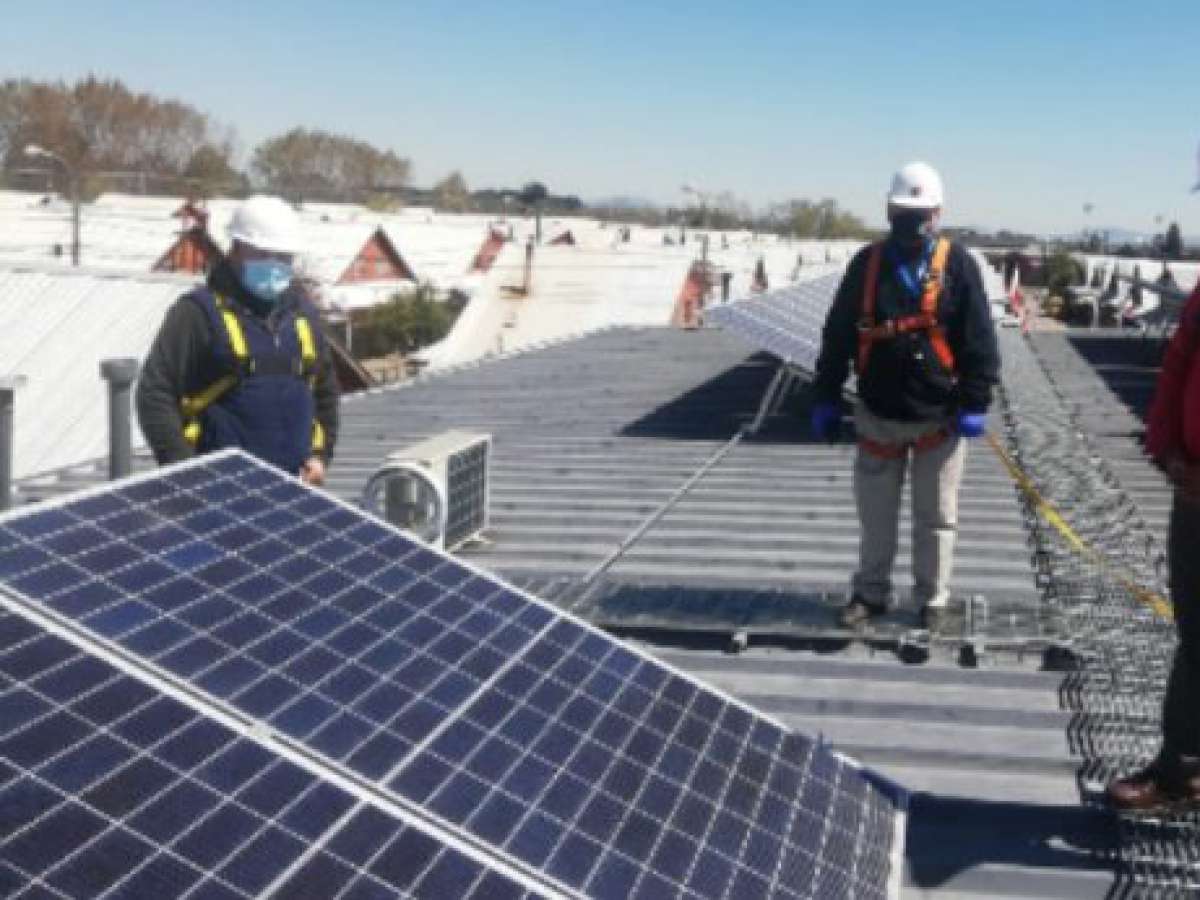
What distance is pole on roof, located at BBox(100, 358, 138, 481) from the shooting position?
7.76m

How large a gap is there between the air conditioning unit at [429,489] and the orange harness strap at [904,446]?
Result: 2.41 m

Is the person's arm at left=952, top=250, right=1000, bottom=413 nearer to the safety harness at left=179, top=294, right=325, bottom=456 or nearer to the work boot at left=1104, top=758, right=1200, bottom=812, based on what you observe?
the work boot at left=1104, top=758, right=1200, bottom=812

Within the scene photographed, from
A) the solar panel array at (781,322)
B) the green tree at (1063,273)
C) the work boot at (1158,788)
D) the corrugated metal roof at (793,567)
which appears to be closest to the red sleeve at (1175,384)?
the work boot at (1158,788)

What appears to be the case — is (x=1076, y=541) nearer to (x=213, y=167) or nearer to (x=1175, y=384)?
(x=1175, y=384)

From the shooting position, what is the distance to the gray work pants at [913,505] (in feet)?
22.9

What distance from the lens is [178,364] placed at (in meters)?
6.75

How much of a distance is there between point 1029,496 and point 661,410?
5.96m

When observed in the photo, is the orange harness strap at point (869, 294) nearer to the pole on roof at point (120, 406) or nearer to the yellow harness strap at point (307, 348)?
the yellow harness strap at point (307, 348)

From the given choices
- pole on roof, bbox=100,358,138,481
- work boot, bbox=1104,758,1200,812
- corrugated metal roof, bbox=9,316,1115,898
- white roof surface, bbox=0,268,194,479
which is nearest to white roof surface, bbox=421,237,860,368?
white roof surface, bbox=0,268,194,479

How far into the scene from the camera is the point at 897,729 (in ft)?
19.5

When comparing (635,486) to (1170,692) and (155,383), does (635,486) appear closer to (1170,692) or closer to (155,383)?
(155,383)

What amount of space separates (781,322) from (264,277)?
7621 millimetres

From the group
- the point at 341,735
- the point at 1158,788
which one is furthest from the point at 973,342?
the point at 341,735

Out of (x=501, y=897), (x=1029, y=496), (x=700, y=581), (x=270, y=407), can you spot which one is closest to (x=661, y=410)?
(x=1029, y=496)
